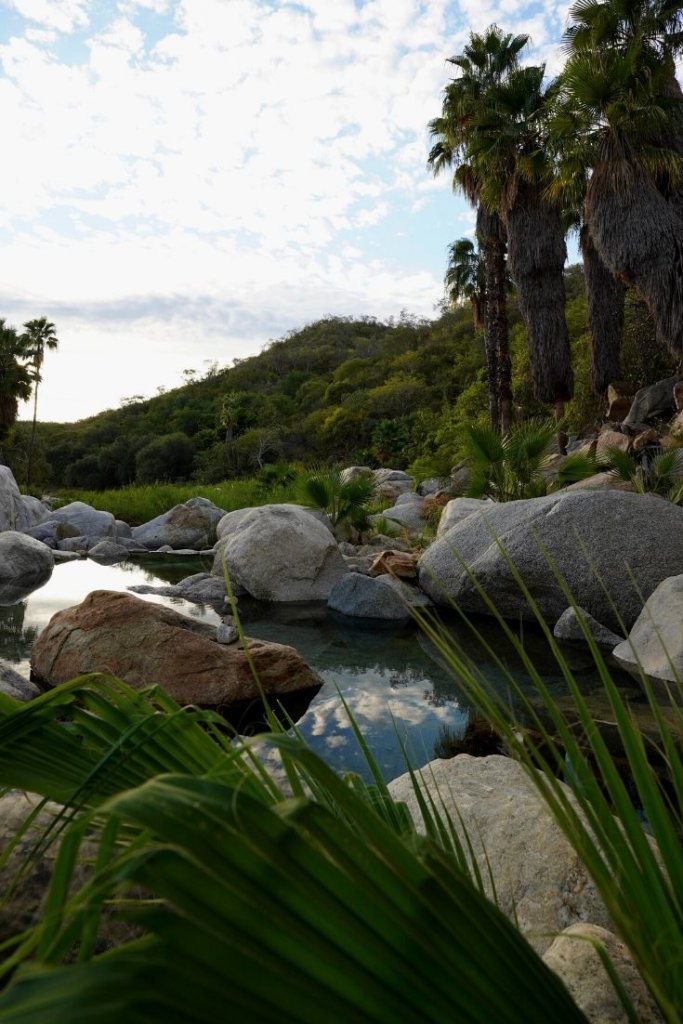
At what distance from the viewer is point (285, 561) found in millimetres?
10320

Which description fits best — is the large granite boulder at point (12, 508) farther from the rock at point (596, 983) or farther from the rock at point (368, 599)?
the rock at point (596, 983)

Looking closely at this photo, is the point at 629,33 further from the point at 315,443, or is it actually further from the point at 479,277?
the point at 315,443

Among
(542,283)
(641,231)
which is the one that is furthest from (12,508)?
(641,231)

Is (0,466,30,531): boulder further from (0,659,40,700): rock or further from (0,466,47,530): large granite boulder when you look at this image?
(0,659,40,700): rock

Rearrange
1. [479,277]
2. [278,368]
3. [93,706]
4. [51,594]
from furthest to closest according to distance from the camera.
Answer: [278,368]
[479,277]
[51,594]
[93,706]

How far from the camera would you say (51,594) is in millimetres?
10539

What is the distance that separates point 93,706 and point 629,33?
1822 cm

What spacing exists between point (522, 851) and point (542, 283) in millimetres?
19601

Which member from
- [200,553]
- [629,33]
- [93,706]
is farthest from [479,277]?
[93,706]

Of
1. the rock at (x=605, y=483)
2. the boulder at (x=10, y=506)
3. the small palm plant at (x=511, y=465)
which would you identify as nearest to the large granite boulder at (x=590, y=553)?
the rock at (x=605, y=483)

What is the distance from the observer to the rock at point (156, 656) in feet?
17.4

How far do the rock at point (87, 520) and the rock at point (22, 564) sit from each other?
614cm

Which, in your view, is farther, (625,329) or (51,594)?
(625,329)

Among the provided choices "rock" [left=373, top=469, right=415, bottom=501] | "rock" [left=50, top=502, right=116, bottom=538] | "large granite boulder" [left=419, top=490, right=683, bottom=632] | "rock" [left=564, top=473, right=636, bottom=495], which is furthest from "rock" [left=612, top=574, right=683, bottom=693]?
"rock" [left=50, top=502, right=116, bottom=538]
